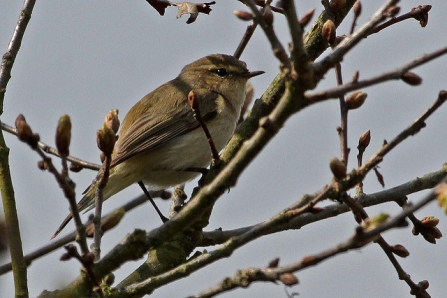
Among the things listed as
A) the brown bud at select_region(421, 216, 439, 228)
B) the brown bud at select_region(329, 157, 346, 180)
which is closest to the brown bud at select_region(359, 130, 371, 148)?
the brown bud at select_region(421, 216, 439, 228)

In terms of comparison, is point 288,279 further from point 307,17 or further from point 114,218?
point 307,17

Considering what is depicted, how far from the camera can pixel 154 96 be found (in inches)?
261

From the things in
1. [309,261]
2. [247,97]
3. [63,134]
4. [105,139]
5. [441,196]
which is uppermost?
[247,97]

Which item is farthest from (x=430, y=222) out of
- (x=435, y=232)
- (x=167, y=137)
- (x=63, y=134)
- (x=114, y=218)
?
(x=167, y=137)

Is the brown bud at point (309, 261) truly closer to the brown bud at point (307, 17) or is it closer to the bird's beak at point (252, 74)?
the brown bud at point (307, 17)

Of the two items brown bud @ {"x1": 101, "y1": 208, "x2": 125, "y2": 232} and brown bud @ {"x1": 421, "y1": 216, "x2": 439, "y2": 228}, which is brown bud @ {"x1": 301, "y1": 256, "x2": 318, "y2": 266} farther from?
brown bud @ {"x1": 421, "y1": 216, "x2": 439, "y2": 228}

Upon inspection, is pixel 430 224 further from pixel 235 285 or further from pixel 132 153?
pixel 132 153

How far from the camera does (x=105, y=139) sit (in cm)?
313

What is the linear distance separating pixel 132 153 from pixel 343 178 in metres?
3.19

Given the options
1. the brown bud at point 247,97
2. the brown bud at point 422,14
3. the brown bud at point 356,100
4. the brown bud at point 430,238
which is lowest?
the brown bud at point 430,238

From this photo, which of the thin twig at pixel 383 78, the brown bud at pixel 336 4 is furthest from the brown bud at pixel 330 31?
the thin twig at pixel 383 78

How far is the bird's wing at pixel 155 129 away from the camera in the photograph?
577 cm

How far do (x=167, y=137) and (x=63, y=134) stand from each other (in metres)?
3.23

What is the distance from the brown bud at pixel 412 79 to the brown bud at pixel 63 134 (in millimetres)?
1366
